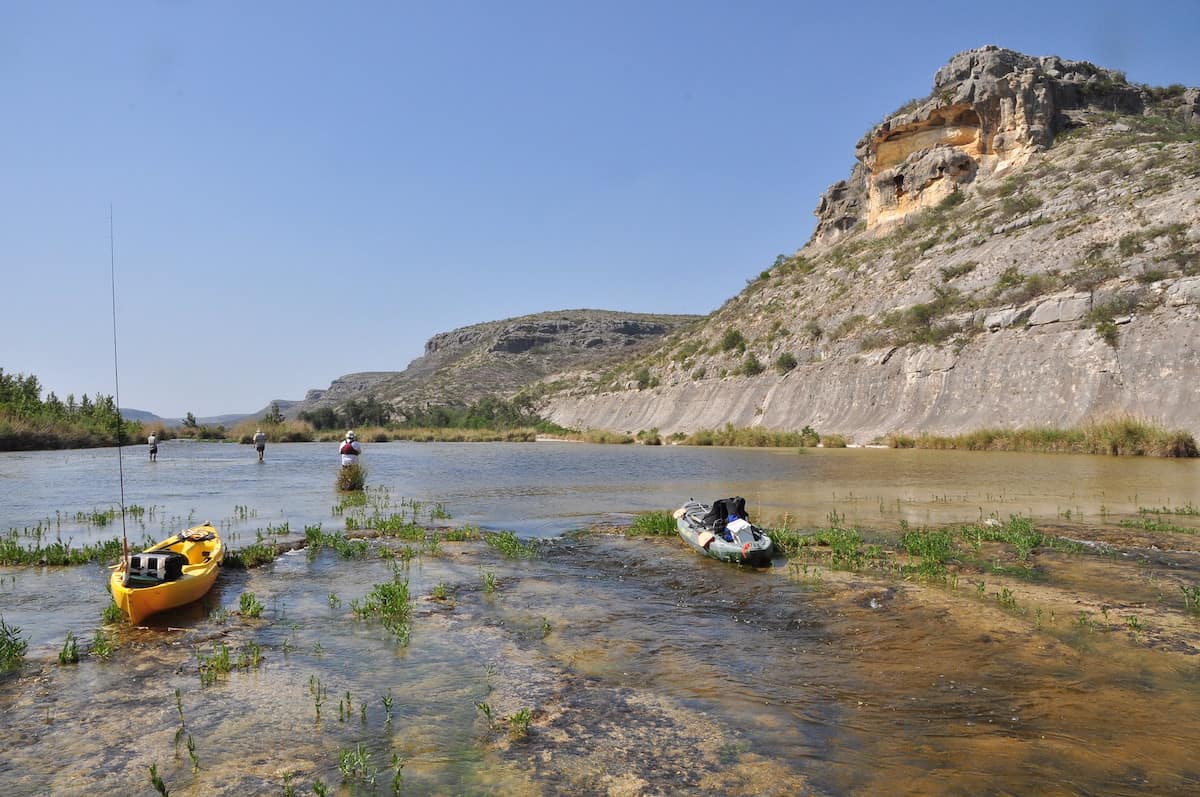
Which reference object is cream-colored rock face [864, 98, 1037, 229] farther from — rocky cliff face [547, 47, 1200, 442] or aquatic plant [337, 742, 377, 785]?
aquatic plant [337, 742, 377, 785]

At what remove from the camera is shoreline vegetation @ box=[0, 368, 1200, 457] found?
1208 inches

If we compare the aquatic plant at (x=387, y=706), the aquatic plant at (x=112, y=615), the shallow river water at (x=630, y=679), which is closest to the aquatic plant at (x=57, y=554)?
the shallow river water at (x=630, y=679)

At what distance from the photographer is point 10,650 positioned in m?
7.70

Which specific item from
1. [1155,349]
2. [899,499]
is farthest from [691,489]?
[1155,349]

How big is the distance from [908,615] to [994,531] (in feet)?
19.8

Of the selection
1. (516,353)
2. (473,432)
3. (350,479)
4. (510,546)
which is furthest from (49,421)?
(516,353)

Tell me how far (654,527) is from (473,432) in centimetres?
6535

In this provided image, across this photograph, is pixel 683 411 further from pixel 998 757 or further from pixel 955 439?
pixel 998 757

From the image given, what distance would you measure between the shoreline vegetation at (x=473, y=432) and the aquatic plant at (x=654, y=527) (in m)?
9.55

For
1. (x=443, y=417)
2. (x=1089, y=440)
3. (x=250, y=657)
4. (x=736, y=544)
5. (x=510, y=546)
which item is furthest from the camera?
(x=443, y=417)

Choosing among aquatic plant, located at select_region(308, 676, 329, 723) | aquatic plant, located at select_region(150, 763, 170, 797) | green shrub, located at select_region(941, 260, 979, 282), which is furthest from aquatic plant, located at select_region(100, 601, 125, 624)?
green shrub, located at select_region(941, 260, 979, 282)

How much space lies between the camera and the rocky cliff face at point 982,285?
1364 inches

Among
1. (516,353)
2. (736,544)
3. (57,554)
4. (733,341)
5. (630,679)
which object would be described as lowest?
(630,679)

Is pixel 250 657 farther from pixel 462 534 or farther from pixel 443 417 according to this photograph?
pixel 443 417
